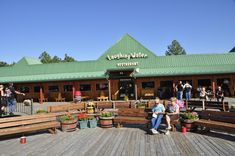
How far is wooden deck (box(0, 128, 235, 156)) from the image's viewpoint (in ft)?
24.7

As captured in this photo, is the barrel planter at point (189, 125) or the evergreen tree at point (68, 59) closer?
the barrel planter at point (189, 125)

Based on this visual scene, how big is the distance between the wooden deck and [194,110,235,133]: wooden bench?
16.5 inches

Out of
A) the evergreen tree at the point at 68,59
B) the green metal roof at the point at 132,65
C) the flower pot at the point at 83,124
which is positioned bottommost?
the flower pot at the point at 83,124

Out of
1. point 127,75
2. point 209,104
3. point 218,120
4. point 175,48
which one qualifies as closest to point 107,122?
point 218,120

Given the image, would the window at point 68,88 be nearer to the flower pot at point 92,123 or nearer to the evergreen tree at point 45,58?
the flower pot at point 92,123

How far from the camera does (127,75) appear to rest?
27.9 m

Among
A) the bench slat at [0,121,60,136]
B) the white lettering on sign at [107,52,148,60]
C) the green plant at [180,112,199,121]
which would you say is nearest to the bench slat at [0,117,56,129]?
the bench slat at [0,121,60,136]

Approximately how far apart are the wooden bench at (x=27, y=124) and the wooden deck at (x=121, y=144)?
0.38m

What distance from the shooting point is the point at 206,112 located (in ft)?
32.4

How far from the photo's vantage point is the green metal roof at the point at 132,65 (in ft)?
88.8

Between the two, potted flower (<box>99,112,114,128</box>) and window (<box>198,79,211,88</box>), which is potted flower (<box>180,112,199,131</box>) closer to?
potted flower (<box>99,112,114,128</box>)

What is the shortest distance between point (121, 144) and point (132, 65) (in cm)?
2049

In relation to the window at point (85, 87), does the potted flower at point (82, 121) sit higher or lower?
lower

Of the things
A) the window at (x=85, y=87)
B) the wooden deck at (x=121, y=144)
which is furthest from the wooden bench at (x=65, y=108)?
the window at (x=85, y=87)
